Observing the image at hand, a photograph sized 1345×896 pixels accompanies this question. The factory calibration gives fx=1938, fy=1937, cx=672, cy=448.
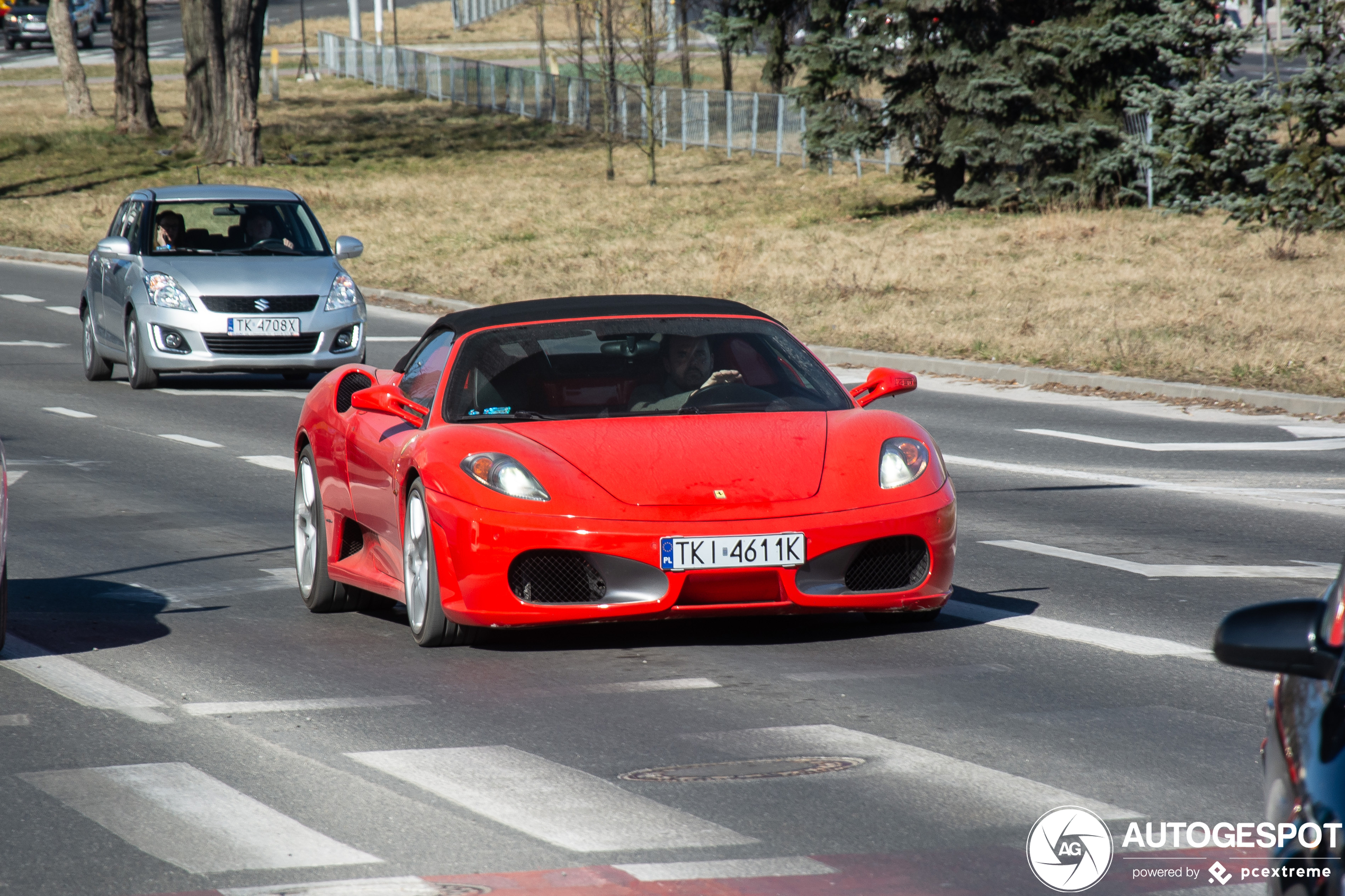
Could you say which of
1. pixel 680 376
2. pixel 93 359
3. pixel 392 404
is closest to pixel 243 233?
pixel 93 359

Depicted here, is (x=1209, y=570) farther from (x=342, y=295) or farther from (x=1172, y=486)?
(x=342, y=295)

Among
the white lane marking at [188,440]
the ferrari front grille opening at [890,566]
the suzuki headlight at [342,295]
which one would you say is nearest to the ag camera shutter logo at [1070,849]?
the ferrari front grille opening at [890,566]

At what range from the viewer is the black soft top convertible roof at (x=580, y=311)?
804 cm

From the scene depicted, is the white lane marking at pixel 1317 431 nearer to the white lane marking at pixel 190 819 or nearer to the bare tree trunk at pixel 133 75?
the white lane marking at pixel 190 819

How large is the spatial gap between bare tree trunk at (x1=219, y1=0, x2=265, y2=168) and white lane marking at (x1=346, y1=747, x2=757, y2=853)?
3857 centimetres

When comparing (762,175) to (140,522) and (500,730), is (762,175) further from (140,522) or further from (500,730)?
(500,730)

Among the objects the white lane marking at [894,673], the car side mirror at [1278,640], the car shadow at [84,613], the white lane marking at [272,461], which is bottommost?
the white lane marking at [272,461]

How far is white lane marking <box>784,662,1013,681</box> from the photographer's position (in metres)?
6.69

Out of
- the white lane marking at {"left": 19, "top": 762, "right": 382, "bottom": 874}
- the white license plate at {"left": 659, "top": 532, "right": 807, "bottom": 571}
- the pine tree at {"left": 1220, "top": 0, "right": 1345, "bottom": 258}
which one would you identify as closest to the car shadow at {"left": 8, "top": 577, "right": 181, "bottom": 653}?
the white lane marking at {"left": 19, "top": 762, "right": 382, "bottom": 874}

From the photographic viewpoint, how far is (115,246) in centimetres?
1759

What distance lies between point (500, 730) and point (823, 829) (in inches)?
56.3

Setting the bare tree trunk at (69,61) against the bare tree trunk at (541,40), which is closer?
the bare tree trunk at (69,61)

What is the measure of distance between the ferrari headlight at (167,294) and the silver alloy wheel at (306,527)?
8.96m

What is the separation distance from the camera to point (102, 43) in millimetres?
85875
